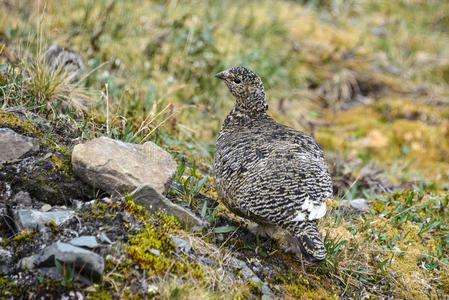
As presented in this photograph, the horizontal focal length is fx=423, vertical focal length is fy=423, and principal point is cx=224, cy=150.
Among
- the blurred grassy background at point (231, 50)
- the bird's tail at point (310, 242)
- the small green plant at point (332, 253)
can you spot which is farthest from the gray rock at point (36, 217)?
the small green plant at point (332, 253)

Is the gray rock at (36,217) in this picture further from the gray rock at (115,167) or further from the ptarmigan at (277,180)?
the ptarmigan at (277,180)

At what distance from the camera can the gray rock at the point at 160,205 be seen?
368cm

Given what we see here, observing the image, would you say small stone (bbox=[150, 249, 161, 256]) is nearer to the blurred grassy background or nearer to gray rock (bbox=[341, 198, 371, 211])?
the blurred grassy background

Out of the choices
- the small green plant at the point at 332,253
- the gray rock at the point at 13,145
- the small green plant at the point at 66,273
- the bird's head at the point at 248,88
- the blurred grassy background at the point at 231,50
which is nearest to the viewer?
the small green plant at the point at 66,273

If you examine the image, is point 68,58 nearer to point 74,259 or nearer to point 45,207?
point 45,207

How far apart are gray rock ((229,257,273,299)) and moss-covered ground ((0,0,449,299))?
0.08 m

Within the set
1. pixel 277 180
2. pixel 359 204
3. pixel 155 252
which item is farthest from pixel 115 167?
pixel 359 204

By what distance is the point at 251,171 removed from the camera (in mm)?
3840

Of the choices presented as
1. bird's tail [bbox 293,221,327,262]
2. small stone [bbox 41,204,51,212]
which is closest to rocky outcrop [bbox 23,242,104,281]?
small stone [bbox 41,204,51,212]

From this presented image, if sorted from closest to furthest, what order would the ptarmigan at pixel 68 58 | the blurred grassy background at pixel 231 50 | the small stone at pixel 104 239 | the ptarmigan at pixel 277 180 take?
the small stone at pixel 104 239
the ptarmigan at pixel 277 180
the ptarmigan at pixel 68 58
the blurred grassy background at pixel 231 50

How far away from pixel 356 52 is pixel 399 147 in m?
3.61

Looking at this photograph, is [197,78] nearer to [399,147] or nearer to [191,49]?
[191,49]

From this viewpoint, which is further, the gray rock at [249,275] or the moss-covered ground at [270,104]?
the moss-covered ground at [270,104]

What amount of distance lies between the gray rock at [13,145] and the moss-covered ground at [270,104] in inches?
8.7
